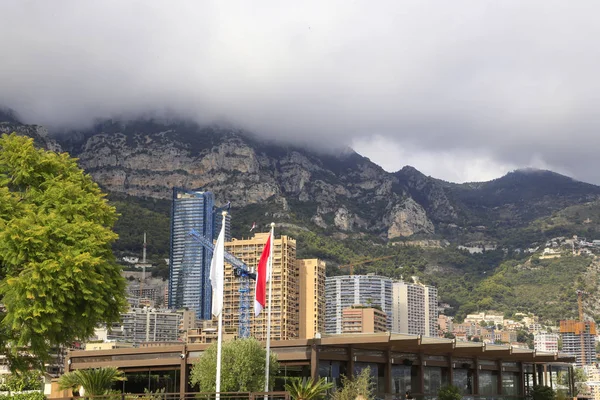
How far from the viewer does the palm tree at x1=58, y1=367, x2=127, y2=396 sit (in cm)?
3572

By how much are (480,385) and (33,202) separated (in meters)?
34.0

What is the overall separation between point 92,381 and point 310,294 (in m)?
162

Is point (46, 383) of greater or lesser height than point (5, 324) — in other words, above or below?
below

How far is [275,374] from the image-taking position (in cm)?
3900

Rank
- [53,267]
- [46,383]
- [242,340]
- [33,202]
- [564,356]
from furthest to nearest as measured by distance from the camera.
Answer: [564,356] < [46,383] < [242,340] < [33,202] < [53,267]

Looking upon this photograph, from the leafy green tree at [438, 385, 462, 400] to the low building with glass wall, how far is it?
0.66 metres

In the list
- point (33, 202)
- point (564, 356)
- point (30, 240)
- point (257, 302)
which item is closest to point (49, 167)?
point (33, 202)

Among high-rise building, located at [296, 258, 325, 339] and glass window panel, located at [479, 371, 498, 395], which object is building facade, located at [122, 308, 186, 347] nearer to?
high-rise building, located at [296, 258, 325, 339]

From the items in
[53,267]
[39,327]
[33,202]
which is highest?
[33,202]

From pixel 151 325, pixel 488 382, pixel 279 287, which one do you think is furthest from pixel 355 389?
pixel 151 325

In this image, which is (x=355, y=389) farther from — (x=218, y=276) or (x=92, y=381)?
(x=218, y=276)

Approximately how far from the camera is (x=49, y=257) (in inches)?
1039

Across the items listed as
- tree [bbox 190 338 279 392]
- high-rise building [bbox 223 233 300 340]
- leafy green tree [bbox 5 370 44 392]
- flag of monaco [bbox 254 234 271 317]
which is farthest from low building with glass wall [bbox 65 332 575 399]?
high-rise building [bbox 223 233 300 340]

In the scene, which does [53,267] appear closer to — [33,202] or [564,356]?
[33,202]
